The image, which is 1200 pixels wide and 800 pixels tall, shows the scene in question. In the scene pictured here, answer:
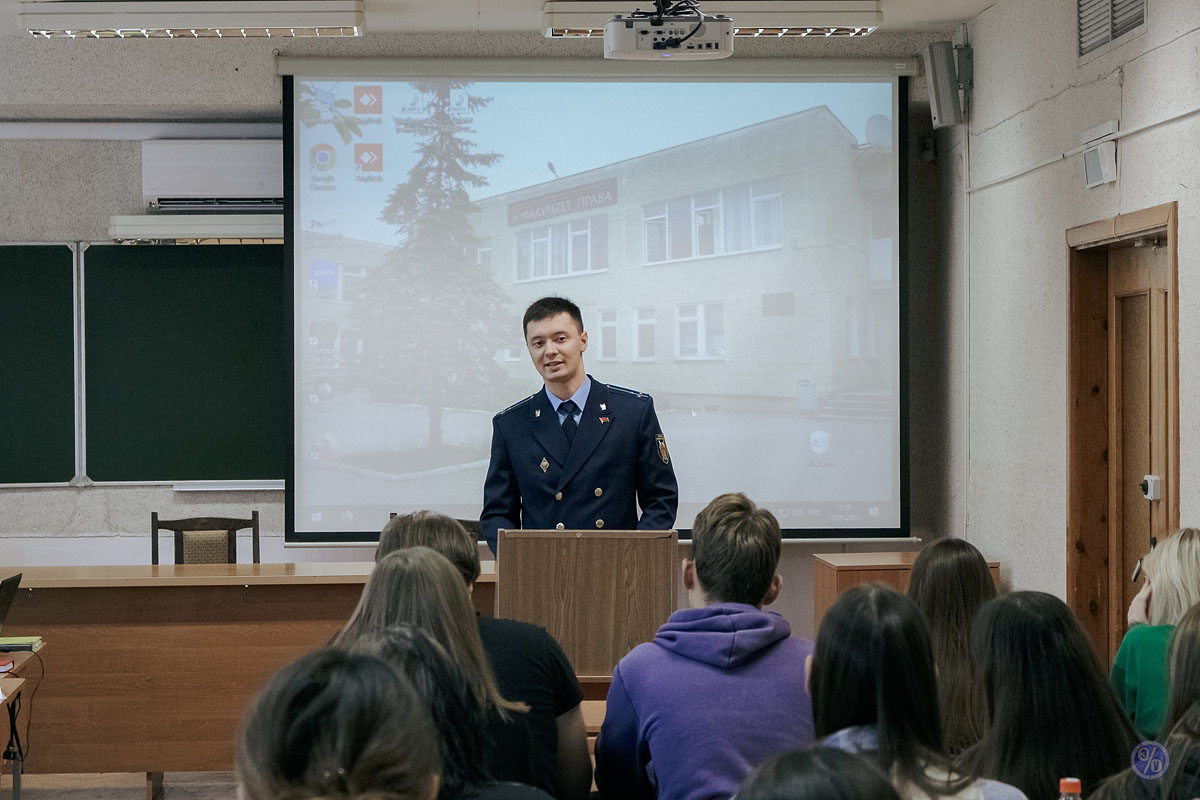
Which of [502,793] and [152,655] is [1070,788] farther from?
[152,655]

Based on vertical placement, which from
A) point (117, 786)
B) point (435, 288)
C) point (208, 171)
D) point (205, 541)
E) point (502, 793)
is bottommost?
point (117, 786)

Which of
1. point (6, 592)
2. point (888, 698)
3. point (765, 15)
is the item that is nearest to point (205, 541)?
point (6, 592)

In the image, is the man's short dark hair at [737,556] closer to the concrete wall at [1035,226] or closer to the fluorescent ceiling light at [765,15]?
the concrete wall at [1035,226]

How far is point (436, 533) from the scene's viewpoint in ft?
7.45

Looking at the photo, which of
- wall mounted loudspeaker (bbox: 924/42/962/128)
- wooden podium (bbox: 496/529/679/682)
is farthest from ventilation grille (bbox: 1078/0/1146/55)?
wooden podium (bbox: 496/529/679/682)

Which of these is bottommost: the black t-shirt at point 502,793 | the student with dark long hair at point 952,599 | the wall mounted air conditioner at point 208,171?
the black t-shirt at point 502,793

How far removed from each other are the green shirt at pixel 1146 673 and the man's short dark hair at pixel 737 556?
0.77 m

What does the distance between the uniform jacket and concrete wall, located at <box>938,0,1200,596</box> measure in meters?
1.77

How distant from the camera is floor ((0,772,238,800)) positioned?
450 centimetres

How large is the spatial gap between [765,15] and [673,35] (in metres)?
1.00

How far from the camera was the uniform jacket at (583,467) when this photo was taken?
3.52 meters

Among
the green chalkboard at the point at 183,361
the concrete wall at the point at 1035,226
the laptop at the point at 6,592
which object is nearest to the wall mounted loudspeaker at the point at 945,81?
the concrete wall at the point at 1035,226

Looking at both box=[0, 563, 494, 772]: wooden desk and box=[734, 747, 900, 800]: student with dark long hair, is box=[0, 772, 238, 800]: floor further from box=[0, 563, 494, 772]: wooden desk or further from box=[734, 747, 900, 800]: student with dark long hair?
box=[734, 747, 900, 800]: student with dark long hair

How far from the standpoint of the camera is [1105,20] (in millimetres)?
4430
